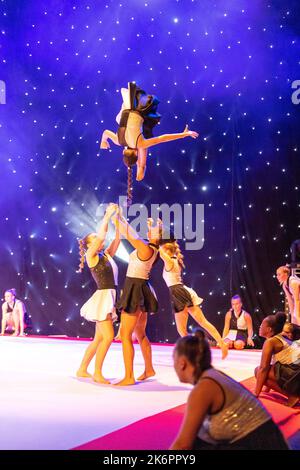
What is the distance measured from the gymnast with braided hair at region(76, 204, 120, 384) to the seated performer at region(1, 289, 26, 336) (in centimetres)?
502

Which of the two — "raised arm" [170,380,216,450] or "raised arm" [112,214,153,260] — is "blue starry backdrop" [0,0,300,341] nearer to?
"raised arm" [112,214,153,260]

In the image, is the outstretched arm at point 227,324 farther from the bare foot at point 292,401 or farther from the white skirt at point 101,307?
the bare foot at point 292,401

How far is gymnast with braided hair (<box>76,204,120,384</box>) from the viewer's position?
505cm

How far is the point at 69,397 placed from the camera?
4.33 meters

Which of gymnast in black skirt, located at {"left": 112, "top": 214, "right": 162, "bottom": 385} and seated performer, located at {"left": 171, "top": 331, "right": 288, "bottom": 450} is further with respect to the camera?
gymnast in black skirt, located at {"left": 112, "top": 214, "right": 162, "bottom": 385}

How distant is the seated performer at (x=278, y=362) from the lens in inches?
171

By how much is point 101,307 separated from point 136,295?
337 millimetres

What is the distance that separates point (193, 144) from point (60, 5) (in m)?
3.86

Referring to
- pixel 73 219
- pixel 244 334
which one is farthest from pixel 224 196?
pixel 73 219

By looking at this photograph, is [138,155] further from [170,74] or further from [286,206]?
[170,74]

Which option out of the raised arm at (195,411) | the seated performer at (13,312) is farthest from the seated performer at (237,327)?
the raised arm at (195,411)

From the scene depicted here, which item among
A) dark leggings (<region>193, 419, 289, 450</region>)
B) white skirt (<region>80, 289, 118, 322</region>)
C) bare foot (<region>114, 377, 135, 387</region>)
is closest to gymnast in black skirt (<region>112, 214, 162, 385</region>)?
bare foot (<region>114, 377, 135, 387</region>)

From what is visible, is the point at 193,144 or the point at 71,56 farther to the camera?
the point at 71,56
